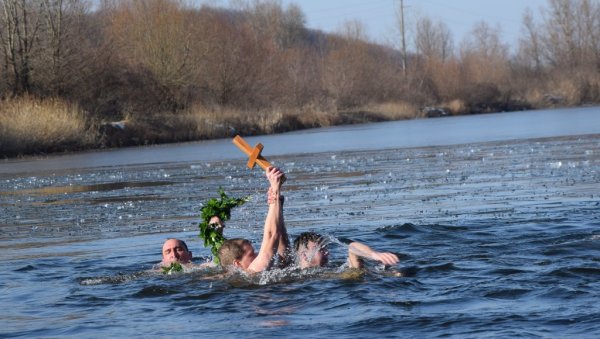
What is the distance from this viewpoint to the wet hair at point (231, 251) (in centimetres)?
1018

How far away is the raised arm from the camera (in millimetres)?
8742

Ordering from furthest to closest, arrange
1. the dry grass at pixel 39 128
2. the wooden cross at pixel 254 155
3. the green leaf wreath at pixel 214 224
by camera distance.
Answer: the dry grass at pixel 39 128
the green leaf wreath at pixel 214 224
the wooden cross at pixel 254 155

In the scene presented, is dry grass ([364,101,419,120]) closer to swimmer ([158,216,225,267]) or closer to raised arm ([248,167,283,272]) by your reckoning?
swimmer ([158,216,225,267])

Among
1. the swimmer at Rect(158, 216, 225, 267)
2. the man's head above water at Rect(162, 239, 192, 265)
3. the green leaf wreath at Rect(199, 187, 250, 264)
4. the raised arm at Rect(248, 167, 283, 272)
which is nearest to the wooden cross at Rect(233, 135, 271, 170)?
the raised arm at Rect(248, 167, 283, 272)

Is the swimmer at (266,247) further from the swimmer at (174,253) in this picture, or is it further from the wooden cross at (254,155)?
the swimmer at (174,253)

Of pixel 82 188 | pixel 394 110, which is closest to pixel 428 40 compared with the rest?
pixel 394 110

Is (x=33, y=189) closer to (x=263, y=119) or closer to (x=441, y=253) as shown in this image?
(x=441, y=253)

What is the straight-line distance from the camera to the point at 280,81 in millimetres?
64812

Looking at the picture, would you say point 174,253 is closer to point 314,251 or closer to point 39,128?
point 314,251

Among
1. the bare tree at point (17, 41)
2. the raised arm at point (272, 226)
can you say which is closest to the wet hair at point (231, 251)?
the raised arm at point (272, 226)

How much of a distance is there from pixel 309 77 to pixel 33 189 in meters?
53.3

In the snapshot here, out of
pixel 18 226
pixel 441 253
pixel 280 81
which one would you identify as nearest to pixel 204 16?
pixel 280 81

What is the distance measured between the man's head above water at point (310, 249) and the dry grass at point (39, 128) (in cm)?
3038

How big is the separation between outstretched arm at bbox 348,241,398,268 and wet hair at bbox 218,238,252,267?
42.5 inches
